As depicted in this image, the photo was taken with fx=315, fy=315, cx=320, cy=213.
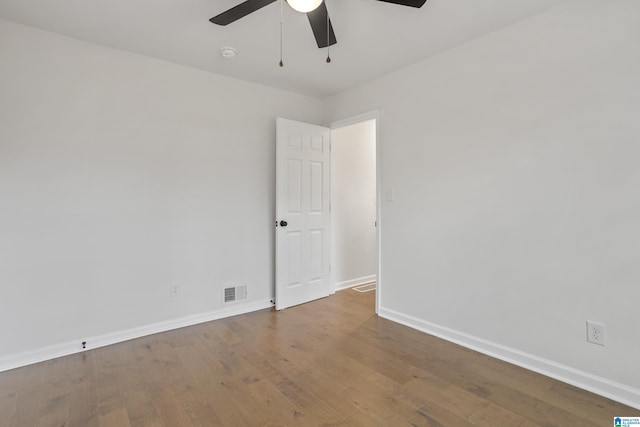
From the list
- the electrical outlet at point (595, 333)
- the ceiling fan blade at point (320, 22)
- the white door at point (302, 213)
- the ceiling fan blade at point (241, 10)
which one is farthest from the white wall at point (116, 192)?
the electrical outlet at point (595, 333)

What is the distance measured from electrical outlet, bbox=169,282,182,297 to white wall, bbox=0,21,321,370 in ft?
0.15

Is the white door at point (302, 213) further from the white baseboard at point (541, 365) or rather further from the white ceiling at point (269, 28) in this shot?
the white baseboard at point (541, 365)

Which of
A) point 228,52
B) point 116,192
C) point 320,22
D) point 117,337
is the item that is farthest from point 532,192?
point 117,337

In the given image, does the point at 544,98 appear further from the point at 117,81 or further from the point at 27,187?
the point at 27,187

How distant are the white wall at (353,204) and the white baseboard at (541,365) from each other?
4.74 feet

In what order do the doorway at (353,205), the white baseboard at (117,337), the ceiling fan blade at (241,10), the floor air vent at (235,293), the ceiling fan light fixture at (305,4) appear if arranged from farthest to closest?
1. the doorway at (353,205)
2. the floor air vent at (235,293)
3. the white baseboard at (117,337)
4. the ceiling fan blade at (241,10)
5. the ceiling fan light fixture at (305,4)

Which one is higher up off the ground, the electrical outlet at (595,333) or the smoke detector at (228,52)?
the smoke detector at (228,52)

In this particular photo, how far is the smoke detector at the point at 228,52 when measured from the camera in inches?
105

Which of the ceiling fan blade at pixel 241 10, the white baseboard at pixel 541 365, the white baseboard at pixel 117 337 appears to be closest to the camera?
the ceiling fan blade at pixel 241 10

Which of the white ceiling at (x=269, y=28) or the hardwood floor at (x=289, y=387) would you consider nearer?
the hardwood floor at (x=289, y=387)

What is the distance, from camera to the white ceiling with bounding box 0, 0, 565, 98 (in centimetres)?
211

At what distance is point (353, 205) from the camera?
4.41 m

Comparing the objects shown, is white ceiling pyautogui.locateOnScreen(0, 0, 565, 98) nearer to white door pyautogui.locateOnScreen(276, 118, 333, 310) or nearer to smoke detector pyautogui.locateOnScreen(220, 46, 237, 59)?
smoke detector pyautogui.locateOnScreen(220, 46, 237, 59)

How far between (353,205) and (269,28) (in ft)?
8.36
